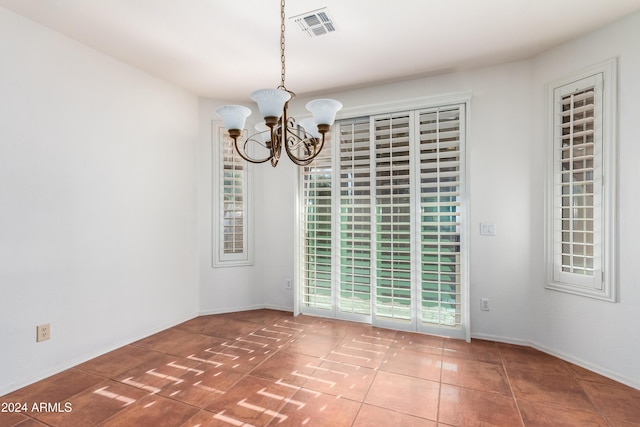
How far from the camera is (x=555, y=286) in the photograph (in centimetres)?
268

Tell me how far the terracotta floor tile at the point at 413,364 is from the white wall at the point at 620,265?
3.53 feet

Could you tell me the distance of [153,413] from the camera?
6.29 ft

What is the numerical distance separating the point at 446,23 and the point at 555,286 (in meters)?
2.29

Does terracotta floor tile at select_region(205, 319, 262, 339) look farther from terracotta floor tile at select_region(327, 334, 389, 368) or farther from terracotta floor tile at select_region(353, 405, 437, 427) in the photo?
terracotta floor tile at select_region(353, 405, 437, 427)

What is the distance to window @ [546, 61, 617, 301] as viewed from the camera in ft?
7.63

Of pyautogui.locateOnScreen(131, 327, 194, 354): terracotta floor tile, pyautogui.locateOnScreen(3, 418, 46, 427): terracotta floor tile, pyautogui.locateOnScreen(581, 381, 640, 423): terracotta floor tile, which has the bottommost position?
pyautogui.locateOnScreen(131, 327, 194, 354): terracotta floor tile

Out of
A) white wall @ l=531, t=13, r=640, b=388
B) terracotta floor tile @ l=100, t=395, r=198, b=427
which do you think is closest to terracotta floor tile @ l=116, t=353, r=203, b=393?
terracotta floor tile @ l=100, t=395, r=198, b=427

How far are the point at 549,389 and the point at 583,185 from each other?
154 cm

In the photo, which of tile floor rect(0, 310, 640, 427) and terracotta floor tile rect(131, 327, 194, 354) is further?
terracotta floor tile rect(131, 327, 194, 354)

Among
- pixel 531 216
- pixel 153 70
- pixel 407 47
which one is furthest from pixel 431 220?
pixel 153 70

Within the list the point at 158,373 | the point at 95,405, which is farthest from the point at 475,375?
the point at 95,405

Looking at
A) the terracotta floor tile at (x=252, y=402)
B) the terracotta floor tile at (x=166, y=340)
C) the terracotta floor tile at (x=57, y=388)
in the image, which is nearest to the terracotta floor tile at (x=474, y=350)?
the terracotta floor tile at (x=252, y=402)

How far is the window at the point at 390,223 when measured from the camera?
9.95 ft

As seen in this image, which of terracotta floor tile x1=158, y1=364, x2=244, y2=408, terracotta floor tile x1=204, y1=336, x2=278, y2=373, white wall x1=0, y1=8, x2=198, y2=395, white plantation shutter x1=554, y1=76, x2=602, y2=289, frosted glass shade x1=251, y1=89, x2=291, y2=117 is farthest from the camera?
terracotta floor tile x1=204, y1=336, x2=278, y2=373
